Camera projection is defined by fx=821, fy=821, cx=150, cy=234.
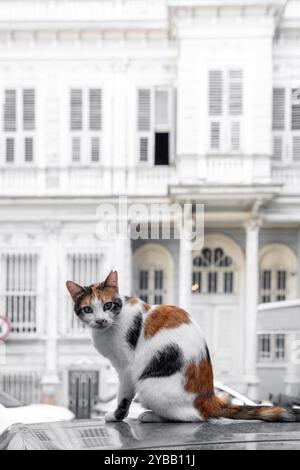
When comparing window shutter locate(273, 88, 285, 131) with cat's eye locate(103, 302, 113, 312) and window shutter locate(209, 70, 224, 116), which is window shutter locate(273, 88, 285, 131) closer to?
window shutter locate(209, 70, 224, 116)

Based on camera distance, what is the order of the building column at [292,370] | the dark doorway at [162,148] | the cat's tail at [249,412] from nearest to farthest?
the cat's tail at [249,412] → the building column at [292,370] → the dark doorway at [162,148]

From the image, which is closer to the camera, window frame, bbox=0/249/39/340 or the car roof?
the car roof

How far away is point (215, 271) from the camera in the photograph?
12633 mm

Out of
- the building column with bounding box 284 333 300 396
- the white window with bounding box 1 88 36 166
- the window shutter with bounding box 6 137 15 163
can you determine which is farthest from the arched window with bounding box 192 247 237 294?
the window shutter with bounding box 6 137 15 163

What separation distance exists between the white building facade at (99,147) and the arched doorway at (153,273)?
35 cm

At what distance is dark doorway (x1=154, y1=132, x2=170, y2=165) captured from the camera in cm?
1234

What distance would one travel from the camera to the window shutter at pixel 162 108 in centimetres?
1219

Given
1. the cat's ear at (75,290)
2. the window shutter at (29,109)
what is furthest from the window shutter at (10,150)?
the cat's ear at (75,290)

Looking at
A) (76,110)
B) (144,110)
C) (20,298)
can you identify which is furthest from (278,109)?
(20,298)

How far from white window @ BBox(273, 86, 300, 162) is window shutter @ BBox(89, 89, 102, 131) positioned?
2.57m

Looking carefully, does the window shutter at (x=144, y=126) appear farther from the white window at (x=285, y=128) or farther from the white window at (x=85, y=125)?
the white window at (x=285, y=128)
